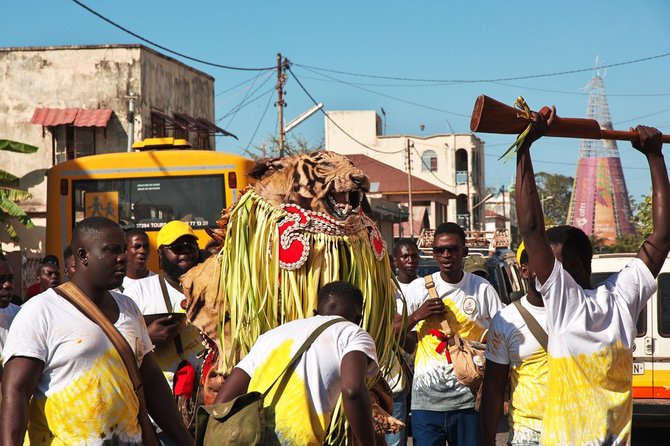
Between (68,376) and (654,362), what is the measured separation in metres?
7.40

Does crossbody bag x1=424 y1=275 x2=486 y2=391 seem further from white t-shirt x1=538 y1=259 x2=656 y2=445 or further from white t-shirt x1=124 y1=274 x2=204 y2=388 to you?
white t-shirt x1=538 y1=259 x2=656 y2=445

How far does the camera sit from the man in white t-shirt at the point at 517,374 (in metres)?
4.80

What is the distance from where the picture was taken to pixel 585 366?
4.17 m

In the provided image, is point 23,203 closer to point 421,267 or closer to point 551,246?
point 421,267

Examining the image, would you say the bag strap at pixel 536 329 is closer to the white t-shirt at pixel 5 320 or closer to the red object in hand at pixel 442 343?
the red object in hand at pixel 442 343

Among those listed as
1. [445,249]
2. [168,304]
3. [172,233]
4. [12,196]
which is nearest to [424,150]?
[12,196]

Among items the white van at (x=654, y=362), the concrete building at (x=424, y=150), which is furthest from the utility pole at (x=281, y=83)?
the concrete building at (x=424, y=150)

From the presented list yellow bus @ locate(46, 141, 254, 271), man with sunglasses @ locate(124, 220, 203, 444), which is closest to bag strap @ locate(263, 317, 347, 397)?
man with sunglasses @ locate(124, 220, 203, 444)

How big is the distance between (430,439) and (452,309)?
33.6 inches

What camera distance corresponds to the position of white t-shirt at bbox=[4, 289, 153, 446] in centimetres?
396

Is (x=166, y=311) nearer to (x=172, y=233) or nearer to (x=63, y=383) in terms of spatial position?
(x=172, y=233)

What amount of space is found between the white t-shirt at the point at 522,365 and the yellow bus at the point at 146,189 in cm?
972

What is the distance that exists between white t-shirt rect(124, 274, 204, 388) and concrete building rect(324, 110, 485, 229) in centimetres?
6195

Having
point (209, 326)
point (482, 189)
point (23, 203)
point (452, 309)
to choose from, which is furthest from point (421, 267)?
point (482, 189)
